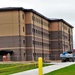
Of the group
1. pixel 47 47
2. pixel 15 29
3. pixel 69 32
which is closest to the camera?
pixel 15 29

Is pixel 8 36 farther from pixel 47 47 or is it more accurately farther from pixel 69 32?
pixel 69 32

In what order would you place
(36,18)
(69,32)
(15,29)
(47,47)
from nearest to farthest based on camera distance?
(15,29) → (36,18) → (47,47) → (69,32)

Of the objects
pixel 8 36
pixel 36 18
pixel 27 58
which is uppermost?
pixel 36 18

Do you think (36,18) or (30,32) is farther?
(36,18)

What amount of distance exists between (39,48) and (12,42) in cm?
1409

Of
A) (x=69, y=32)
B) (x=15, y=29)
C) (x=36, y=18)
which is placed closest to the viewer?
(x=15, y=29)

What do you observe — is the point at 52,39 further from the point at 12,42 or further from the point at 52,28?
the point at 12,42

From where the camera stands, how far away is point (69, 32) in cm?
11738

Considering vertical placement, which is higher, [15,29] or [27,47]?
[15,29]

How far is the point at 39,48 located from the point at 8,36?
14.3 meters

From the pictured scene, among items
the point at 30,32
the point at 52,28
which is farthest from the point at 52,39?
the point at 30,32

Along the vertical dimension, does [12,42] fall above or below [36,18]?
below

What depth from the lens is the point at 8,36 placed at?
7262 centimetres

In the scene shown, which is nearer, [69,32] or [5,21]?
[5,21]
